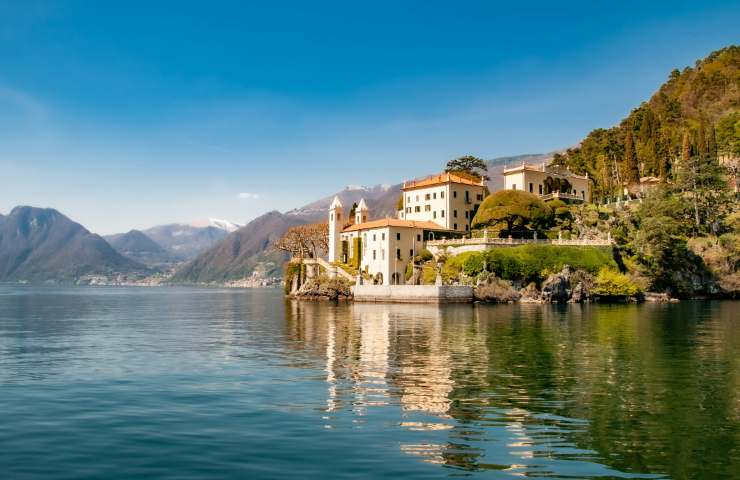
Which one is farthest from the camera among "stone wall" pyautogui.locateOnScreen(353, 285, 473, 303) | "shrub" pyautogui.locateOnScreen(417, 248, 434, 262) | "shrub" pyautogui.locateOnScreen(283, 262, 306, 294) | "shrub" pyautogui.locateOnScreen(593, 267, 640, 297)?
"shrub" pyautogui.locateOnScreen(283, 262, 306, 294)

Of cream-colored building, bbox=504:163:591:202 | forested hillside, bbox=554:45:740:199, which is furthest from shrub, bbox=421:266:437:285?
forested hillside, bbox=554:45:740:199

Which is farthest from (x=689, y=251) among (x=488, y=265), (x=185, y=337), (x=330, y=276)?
(x=185, y=337)

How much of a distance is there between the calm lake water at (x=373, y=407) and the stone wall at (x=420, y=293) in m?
44.0

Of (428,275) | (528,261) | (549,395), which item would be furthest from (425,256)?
(549,395)

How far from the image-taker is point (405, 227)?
4053 inches

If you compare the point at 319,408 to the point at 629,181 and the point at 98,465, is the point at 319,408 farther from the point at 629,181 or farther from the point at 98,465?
the point at 629,181

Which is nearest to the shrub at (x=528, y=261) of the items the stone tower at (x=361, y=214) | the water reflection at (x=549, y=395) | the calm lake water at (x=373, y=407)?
the stone tower at (x=361, y=214)

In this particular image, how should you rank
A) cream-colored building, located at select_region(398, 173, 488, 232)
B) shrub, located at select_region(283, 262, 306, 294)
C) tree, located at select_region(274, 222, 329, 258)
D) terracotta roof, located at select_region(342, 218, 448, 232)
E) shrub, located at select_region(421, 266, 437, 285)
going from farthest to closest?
tree, located at select_region(274, 222, 329, 258), shrub, located at select_region(283, 262, 306, 294), cream-colored building, located at select_region(398, 173, 488, 232), terracotta roof, located at select_region(342, 218, 448, 232), shrub, located at select_region(421, 266, 437, 285)

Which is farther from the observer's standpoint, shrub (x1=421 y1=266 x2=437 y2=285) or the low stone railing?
shrub (x1=421 y1=266 x2=437 y2=285)

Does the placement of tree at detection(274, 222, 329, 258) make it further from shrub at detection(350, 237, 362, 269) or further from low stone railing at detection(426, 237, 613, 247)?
low stone railing at detection(426, 237, 613, 247)

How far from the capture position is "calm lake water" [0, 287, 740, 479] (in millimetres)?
14320

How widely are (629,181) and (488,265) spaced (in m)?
49.9

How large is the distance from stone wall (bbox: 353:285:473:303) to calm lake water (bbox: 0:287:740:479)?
4404 cm

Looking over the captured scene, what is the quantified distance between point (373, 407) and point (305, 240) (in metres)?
104
